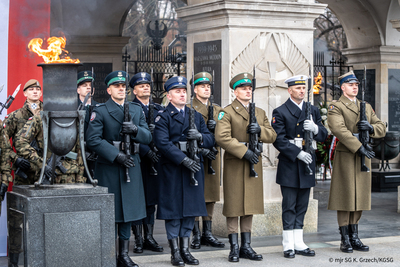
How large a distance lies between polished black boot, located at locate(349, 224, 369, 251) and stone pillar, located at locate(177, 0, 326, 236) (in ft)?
3.96

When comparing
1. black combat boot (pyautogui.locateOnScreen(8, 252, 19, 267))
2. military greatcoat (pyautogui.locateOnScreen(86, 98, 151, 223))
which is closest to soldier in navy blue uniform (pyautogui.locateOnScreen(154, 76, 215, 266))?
military greatcoat (pyautogui.locateOnScreen(86, 98, 151, 223))

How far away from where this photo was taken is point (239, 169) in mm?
6195

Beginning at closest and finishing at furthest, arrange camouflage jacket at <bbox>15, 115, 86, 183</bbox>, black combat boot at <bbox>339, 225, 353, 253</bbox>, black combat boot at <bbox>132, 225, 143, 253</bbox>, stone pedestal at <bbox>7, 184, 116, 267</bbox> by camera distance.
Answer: stone pedestal at <bbox>7, 184, 116, 267</bbox> < camouflage jacket at <bbox>15, 115, 86, 183</bbox> < black combat boot at <bbox>339, 225, 353, 253</bbox> < black combat boot at <bbox>132, 225, 143, 253</bbox>

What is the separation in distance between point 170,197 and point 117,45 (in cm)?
796

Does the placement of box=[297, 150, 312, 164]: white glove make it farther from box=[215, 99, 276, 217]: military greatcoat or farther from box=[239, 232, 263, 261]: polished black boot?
box=[239, 232, 263, 261]: polished black boot

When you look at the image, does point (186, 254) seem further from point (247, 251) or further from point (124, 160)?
point (124, 160)

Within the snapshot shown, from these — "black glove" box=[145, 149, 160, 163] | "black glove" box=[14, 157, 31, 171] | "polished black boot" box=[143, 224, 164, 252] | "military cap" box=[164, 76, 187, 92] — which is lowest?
"polished black boot" box=[143, 224, 164, 252]

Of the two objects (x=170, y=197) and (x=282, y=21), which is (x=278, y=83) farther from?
(x=170, y=197)

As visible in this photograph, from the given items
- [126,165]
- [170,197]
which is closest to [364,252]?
[170,197]

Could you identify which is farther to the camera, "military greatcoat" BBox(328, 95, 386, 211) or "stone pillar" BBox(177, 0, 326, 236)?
"stone pillar" BBox(177, 0, 326, 236)

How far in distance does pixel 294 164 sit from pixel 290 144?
22cm

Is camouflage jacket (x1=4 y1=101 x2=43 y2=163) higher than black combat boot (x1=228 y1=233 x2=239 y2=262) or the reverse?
higher

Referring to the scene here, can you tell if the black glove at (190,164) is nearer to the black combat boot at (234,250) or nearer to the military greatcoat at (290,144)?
the black combat boot at (234,250)

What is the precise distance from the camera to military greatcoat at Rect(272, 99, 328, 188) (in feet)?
20.4
